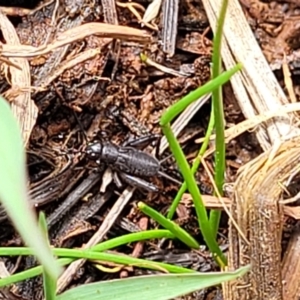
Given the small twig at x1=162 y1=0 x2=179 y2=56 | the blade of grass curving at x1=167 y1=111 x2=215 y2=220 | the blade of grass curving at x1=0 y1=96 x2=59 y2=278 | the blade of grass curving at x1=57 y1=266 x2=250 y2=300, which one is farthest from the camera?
the small twig at x1=162 y1=0 x2=179 y2=56

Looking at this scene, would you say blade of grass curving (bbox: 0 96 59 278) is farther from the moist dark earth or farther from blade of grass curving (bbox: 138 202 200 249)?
the moist dark earth

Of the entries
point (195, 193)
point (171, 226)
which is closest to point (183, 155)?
point (195, 193)

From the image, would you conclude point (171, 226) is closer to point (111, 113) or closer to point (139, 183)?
point (139, 183)

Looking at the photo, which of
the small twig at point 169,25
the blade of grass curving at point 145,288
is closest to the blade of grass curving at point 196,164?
the small twig at point 169,25

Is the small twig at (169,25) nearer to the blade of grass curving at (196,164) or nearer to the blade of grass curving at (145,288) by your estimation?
the blade of grass curving at (196,164)

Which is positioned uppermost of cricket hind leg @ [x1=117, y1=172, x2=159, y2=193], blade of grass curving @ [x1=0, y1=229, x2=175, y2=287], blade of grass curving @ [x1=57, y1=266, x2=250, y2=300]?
blade of grass curving @ [x1=57, y1=266, x2=250, y2=300]

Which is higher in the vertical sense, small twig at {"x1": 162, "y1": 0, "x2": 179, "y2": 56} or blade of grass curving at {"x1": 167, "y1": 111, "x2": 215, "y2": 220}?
small twig at {"x1": 162, "y1": 0, "x2": 179, "y2": 56}

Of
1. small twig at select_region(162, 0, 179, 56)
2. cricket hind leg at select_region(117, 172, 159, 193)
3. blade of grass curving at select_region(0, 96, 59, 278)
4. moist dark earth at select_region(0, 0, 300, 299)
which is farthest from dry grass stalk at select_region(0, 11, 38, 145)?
blade of grass curving at select_region(0, 96, 59, 278)
